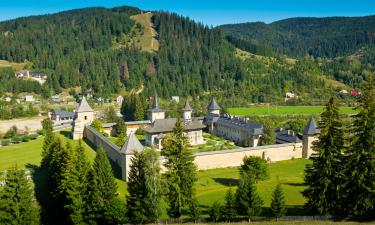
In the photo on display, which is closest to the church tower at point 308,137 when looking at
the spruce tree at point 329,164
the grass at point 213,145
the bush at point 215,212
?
the grass at point 213,145

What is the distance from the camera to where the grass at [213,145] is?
53300mm

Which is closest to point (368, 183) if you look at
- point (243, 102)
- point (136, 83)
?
point (243, 102)

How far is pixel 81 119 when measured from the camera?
60562 millimetres

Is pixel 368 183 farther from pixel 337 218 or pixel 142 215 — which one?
pixel 142 215

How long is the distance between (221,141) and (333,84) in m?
89.5

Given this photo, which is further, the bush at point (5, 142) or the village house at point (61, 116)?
the village house at point (61, 116)

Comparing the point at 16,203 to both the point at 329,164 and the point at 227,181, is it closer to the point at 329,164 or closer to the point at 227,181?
the point at 227,181

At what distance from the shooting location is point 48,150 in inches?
1565

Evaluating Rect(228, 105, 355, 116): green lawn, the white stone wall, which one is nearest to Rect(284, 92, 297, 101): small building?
Rect(228, 105, 355, 116): green lawn

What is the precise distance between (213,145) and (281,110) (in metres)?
52.0

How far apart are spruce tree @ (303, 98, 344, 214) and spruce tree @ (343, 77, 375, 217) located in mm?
804

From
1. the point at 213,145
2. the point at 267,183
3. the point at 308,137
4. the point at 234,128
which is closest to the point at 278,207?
the point at 267,183

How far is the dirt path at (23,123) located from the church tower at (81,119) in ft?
59.2

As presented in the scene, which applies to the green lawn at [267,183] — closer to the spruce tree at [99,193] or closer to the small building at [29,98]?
the spruce tree at [99,193]
